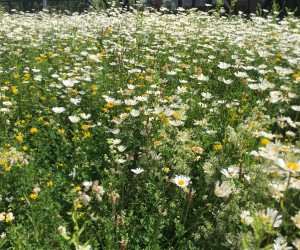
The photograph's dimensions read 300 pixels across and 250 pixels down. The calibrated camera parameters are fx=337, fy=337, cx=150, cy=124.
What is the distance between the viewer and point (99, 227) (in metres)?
2.16

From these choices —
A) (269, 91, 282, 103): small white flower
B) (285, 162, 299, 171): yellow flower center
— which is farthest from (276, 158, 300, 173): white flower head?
(269, 91, 282, 103): small white flower

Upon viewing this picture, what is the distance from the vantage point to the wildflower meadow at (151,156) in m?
1.82

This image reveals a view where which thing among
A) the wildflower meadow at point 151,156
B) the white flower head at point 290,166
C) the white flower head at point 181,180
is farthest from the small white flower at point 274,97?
the white flower head at point 290,166

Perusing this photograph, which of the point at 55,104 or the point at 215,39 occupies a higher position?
the point at 215,39

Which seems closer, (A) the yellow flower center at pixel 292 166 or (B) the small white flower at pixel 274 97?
(A) the yellow flower center at pixel 292 166

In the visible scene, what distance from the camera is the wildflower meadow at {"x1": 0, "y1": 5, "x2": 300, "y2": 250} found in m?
1.82

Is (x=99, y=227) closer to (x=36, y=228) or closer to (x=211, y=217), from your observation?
(x=36, y=228)

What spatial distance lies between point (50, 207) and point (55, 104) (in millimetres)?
1804

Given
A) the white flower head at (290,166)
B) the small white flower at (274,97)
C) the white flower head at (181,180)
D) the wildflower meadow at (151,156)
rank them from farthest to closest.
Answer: the small white flower at (274,97), the white flower head at (181,180), the wildflower meadow at (151,156), the white flower head at (290,166)

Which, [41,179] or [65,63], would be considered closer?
[41,179]

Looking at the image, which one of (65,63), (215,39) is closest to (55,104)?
(65,63)

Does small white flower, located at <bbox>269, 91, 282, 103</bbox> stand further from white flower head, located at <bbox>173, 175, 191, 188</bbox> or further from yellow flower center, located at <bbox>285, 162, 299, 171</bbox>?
yellow flower center, located at <bbox>285, 162, 299, 171</bbox>

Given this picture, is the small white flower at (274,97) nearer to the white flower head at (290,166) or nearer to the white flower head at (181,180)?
the white flower head at (181,180)

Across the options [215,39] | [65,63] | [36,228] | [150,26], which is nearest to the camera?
[36,228]
